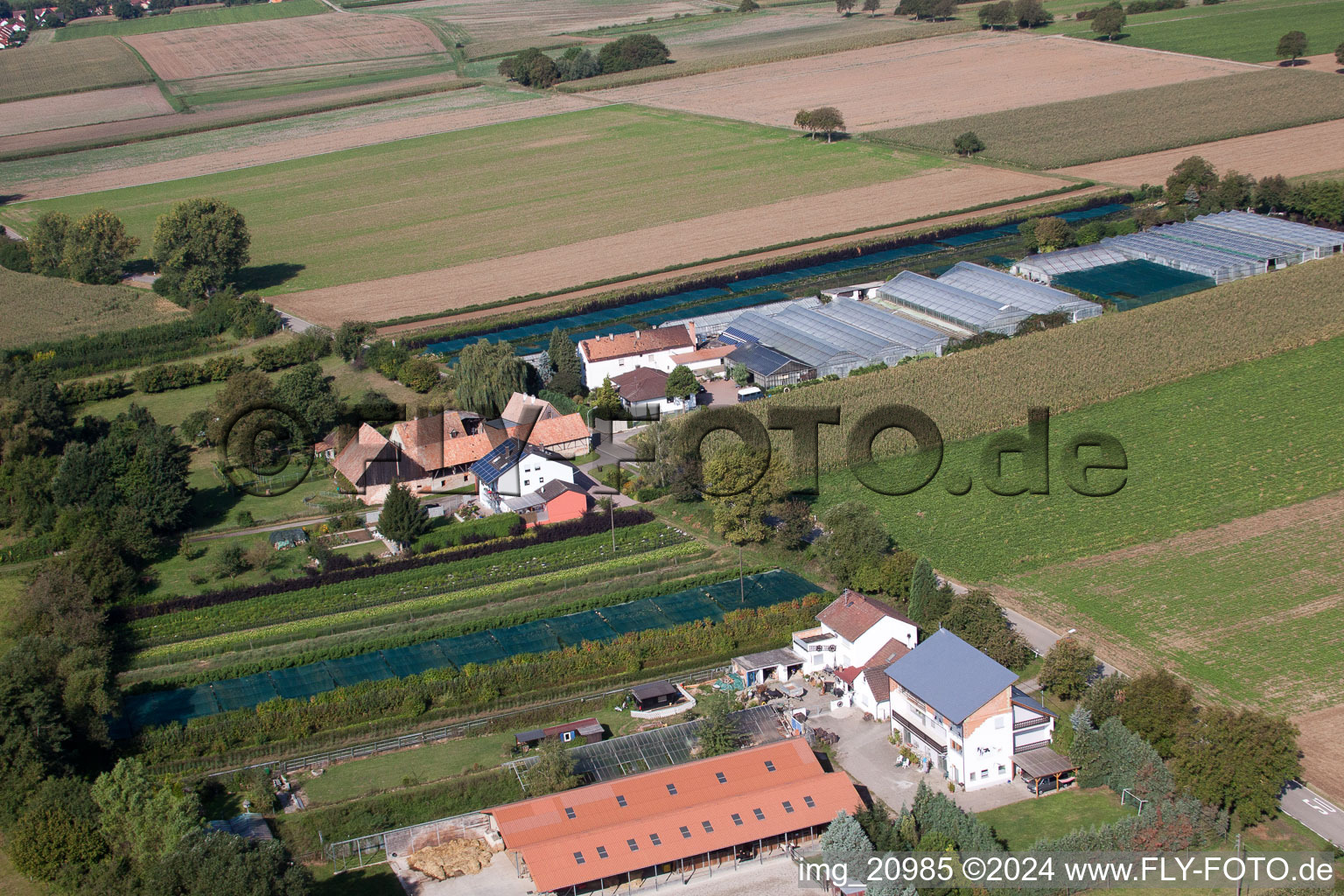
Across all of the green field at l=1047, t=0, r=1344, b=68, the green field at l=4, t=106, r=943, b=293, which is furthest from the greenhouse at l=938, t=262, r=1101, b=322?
the green field at l=1047, t=0, r=1344, b=68

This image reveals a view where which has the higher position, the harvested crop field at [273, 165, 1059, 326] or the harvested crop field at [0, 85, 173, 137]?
the harvested crop field at [0, 85, 173, 137]

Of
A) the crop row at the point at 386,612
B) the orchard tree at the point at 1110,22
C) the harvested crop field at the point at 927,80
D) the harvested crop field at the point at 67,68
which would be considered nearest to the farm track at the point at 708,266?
the harvested crop field at the point at 927,80

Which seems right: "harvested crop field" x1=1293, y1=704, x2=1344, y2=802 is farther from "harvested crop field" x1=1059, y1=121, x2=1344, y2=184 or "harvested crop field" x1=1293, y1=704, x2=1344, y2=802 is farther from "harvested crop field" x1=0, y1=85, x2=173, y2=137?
"harvested crop field" x1=0, y1=85, x2=173, y2=137

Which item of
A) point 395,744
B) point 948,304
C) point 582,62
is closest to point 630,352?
point 948,304

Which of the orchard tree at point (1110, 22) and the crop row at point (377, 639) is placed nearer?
the crop row at point (377, 639)

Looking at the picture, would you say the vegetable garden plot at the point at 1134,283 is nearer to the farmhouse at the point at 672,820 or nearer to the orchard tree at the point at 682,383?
the orchard tree at the point at 682,383

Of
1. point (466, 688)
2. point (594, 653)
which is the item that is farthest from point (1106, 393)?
point (466, 688)
